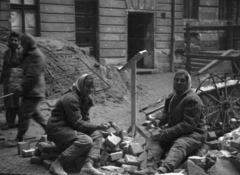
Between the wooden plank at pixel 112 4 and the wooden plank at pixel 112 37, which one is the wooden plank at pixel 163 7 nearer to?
the wooden plank at pixel 112 4

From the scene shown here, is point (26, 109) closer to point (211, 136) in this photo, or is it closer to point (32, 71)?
point (32, 71)

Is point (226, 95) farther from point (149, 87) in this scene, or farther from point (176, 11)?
point (176, 11)

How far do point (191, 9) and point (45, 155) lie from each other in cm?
1323

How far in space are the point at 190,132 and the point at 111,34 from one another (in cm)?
943

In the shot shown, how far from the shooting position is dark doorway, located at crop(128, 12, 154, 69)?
14.6 meters

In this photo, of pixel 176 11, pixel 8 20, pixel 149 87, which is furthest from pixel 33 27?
pixel 176 11

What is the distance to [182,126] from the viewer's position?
4148 mm

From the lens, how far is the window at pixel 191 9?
52.0ft

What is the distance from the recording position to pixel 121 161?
14.3 ft

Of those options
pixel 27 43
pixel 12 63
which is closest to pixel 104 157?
pixel 27 43

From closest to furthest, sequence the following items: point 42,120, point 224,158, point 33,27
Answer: point 224,158 → point 42,120 → point 33,27

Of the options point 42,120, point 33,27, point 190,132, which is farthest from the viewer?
point 33,27

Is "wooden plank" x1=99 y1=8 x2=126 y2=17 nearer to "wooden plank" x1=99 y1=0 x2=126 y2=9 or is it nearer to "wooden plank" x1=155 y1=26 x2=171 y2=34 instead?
"wooden plank" x1=99 y1=0 x2=126 y2=9

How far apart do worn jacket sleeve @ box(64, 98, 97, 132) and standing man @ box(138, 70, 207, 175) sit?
3.17 feet
